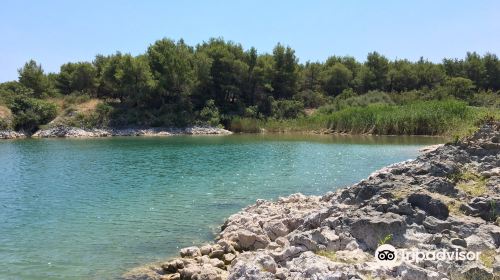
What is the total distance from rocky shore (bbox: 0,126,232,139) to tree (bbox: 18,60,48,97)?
42.5 ft

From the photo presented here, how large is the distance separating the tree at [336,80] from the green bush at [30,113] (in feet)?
160

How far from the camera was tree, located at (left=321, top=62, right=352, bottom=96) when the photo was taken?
87500mm

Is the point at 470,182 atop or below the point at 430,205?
atop

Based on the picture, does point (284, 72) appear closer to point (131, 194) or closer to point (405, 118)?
point (405, 118)

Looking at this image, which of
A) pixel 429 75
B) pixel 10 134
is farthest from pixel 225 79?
pixel 429 75

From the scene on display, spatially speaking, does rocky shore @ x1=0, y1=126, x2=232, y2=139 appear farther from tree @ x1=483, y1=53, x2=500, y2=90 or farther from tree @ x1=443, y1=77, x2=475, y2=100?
tree @ x1=483, y1=53, x2=500, y2=90

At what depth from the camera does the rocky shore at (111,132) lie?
6175 centimetres

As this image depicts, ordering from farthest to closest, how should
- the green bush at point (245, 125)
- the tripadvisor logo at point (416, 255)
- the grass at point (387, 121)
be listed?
the green bush at point (245, 125) < the grass at point (387, 121) < the tripadvisor logo at point (416, 255)

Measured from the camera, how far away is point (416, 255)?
853cm

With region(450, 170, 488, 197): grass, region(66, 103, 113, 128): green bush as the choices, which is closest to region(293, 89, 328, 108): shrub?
region(66, 103, 113, 128): green bush

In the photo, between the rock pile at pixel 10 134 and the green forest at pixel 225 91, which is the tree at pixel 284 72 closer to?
the green forest at pixel 225 91

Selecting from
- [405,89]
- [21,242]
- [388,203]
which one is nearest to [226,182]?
[21,242]

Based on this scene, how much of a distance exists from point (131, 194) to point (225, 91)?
189 feet

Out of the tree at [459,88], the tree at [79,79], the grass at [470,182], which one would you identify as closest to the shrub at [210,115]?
the tree at [79,79]
